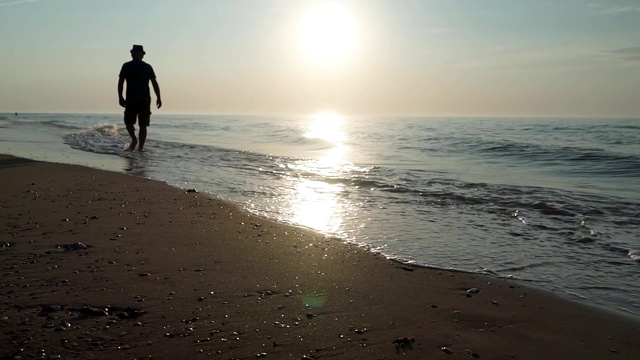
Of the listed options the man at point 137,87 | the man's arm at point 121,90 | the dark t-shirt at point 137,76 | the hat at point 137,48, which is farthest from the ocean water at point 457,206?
the hat at point 137,48

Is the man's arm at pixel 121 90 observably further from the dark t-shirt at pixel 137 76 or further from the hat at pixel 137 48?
the hat at pixel 137 48

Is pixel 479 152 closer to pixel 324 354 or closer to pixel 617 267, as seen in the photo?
pixel 617 267

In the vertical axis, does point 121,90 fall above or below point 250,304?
above

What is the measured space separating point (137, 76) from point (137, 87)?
216 millimetres

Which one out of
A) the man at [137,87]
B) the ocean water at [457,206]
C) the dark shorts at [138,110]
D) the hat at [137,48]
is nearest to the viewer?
the ocean water at [457,206]

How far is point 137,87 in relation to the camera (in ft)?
34.2

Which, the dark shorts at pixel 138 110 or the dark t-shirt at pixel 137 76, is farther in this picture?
the dark shorts at pixel 138 110

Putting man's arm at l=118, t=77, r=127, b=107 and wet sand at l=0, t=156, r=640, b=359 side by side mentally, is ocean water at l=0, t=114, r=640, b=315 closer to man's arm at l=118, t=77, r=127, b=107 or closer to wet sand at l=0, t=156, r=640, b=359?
wet sand at l=0, t=156, r=640, b=359

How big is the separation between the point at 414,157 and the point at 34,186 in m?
9.71

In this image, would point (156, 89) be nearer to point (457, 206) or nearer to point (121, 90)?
point (121, 90)

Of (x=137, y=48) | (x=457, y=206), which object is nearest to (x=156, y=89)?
(x=137, y=48)

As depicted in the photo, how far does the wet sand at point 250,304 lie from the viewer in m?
2.23

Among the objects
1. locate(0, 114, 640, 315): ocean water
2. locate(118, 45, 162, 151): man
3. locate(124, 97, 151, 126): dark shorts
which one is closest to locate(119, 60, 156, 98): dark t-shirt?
locate(118, 45, 162, 151): man

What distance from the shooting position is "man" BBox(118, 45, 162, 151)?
1031cm
